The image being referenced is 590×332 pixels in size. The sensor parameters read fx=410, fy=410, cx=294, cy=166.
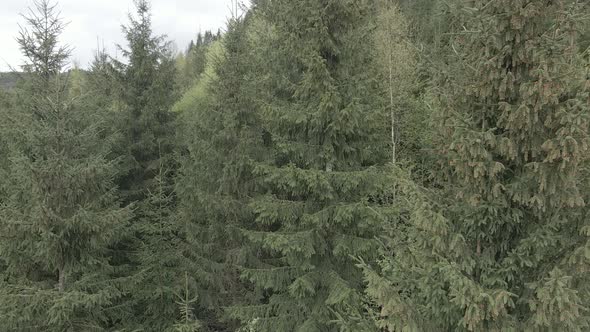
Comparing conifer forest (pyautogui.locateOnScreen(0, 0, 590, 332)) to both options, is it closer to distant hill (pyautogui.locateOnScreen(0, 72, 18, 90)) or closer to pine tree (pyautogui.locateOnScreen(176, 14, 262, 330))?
pine tree (pyautogui.locateOnScreen(176, 14, 262, 330))

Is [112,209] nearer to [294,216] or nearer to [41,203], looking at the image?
[41,203]

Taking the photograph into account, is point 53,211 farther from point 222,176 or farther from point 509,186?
point 509,186

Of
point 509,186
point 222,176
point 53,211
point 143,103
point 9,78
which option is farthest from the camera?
point 143,103

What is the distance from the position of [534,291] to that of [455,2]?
12.9ft

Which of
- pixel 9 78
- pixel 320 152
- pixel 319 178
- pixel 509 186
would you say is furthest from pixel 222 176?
pixel 509 186

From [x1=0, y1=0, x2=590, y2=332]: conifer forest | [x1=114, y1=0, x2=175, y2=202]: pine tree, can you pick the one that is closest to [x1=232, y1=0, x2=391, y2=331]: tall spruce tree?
[x1=0, y1=0, x2=590, y2=332]: conifer forest

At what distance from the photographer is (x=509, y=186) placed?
519cm

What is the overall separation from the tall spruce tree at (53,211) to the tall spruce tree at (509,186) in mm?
6906

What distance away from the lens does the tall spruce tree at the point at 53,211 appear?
895cm

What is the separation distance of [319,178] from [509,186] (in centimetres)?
457

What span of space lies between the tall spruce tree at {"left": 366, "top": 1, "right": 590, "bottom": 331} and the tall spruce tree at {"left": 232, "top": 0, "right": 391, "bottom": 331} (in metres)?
3.49

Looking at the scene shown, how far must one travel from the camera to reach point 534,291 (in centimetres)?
499

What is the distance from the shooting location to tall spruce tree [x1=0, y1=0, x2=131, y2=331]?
8945 mm

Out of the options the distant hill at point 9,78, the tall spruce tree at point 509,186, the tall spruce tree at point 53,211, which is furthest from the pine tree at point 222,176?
the tall spruce tree at point 509,186
